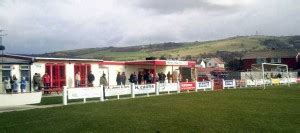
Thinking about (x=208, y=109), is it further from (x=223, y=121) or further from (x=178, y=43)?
(x=178, y=43)

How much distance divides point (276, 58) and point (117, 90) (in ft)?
236

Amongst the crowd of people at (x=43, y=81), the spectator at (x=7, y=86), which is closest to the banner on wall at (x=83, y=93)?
the crowd of people at (x=43, y=81)

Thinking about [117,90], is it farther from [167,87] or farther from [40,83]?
[40,83]

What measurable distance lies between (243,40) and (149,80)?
465ft

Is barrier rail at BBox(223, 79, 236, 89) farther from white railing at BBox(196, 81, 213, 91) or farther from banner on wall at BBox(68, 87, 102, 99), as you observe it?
banner on wall at BBox(68, 87, 102, 99)

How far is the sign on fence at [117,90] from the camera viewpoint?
26.7 m

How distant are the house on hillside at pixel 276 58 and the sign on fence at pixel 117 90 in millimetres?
68430

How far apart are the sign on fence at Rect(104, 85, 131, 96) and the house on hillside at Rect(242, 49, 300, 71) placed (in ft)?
225

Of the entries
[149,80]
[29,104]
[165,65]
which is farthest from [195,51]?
[29,104]

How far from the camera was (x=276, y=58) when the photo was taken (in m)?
92.9

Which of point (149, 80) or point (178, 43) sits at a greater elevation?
point (178, 43)

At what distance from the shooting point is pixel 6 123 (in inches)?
637

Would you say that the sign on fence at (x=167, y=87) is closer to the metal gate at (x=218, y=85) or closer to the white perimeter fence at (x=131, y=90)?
the white perimeter fence at (x=131, y=90)

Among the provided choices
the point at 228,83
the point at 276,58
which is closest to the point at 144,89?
the point at 228,83
